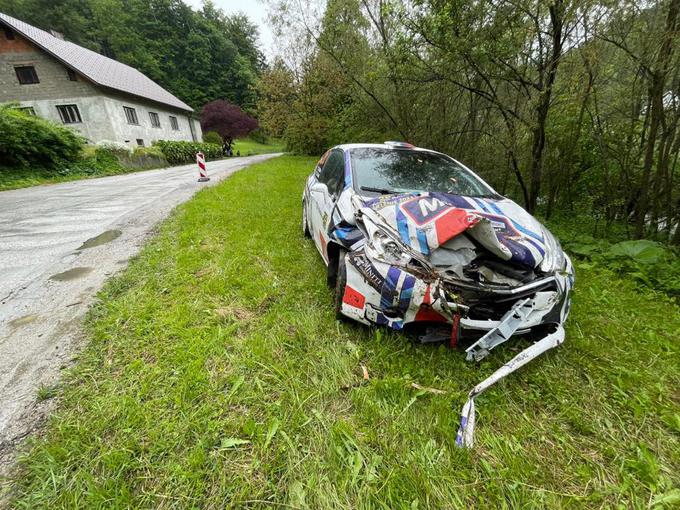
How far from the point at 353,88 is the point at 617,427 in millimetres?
11004

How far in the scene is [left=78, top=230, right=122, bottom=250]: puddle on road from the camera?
155 inches

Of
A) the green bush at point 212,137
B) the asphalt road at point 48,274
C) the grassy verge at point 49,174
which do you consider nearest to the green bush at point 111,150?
the grassy verge at point 49,174

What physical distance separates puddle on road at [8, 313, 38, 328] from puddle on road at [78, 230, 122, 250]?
1.71 metres

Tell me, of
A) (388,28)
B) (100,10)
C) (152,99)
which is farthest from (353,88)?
(100,10)

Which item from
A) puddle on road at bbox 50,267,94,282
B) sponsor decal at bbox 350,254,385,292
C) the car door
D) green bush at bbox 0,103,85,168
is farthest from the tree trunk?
green bush at bbox 0,103,85,168

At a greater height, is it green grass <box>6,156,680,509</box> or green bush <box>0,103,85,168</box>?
green bush <box>0,103,85,168</box>

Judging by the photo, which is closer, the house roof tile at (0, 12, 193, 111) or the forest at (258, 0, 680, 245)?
the forest at (258, 0, 680, 245)

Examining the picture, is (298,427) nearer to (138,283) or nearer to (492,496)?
(492,496)

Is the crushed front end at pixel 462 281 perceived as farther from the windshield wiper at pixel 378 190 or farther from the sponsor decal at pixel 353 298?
the windshield wiper at pixel 378 190

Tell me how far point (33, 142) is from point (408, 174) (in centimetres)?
1447

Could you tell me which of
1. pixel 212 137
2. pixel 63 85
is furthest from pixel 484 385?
pixel 212 137

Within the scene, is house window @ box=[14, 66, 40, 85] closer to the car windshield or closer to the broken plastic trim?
the car windshield

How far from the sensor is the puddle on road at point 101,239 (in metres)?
3.94

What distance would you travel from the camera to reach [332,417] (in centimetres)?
160
